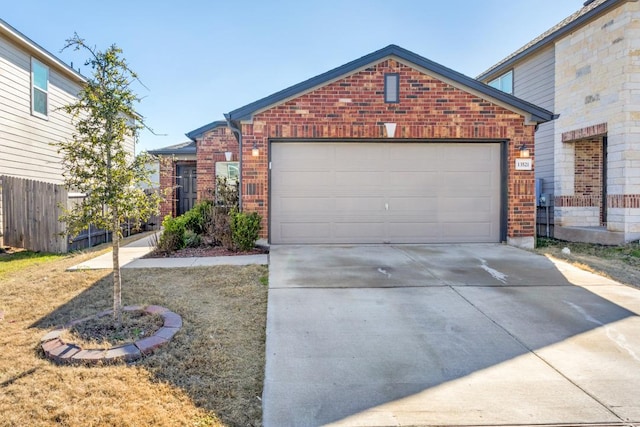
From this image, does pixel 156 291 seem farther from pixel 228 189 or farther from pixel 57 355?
pixel 228 189

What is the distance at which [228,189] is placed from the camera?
10.4m

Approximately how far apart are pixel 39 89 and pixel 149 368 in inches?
444

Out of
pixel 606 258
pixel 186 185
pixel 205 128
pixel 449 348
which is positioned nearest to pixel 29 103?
pixel 205 128

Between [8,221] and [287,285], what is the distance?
7806 mm

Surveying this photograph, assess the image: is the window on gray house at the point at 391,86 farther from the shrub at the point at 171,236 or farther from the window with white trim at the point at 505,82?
the window with white trim at the point at 505,82

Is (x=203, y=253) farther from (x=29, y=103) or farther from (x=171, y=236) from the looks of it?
(x=29, y=103)

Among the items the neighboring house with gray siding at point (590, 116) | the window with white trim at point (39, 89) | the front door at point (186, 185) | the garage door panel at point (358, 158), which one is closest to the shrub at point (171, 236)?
the garage door panel at point (358, 158)

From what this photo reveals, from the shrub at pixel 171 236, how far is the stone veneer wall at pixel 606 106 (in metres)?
10.3

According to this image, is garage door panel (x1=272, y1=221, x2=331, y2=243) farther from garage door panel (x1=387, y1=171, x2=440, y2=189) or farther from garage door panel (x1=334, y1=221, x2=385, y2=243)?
garage door panel (x1=387, y1=171, x2=440, y2=189)

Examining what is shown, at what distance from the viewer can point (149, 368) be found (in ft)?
10.1

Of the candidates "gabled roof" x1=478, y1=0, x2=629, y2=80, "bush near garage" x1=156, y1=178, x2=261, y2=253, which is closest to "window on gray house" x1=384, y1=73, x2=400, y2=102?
"bush near garage" x1=156, y1=178, x2=261, y2=253

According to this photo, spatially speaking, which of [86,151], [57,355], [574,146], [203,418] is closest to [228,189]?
[86,151]

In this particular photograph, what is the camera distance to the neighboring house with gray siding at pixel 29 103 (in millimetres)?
9609

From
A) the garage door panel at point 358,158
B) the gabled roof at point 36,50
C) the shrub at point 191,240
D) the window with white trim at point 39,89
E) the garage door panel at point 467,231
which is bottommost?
the shrub at point 191,240
